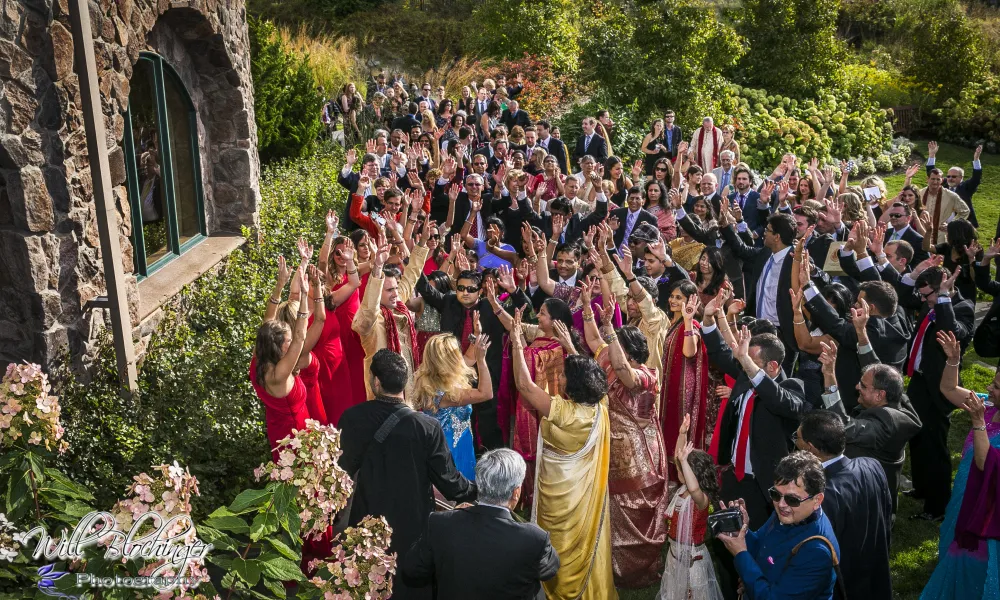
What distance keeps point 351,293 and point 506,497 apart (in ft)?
10.5

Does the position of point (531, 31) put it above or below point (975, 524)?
above

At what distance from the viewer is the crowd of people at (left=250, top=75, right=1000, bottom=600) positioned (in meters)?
4.33

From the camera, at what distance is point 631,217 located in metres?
10.0

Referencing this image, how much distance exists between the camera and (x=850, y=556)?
15.1 ft

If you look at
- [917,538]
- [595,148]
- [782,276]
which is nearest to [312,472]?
[917,538]

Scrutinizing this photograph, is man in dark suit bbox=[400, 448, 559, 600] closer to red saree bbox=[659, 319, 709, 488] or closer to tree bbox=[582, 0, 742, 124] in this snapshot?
red saree bbox=[659, 319, 709, 488]

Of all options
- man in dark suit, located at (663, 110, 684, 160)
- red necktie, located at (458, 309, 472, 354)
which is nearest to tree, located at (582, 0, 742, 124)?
man in dark suit, located at (663, 110, 684, 160)

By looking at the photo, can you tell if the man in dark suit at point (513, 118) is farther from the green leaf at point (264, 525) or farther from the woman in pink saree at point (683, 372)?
the green leaf at point (264, 525)

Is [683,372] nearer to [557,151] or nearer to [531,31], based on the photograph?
[557,151]

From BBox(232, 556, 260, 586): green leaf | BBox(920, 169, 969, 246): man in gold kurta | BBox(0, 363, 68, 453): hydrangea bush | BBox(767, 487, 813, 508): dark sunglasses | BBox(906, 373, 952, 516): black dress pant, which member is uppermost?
BBox(0, 363, 68, 453): hydrangea bush

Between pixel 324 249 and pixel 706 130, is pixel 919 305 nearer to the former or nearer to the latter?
pixel 324 249

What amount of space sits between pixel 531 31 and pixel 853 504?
20138mm

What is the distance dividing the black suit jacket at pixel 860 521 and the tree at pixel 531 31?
19043 mm

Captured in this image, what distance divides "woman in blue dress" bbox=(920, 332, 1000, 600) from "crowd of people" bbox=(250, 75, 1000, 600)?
0.01 metres
